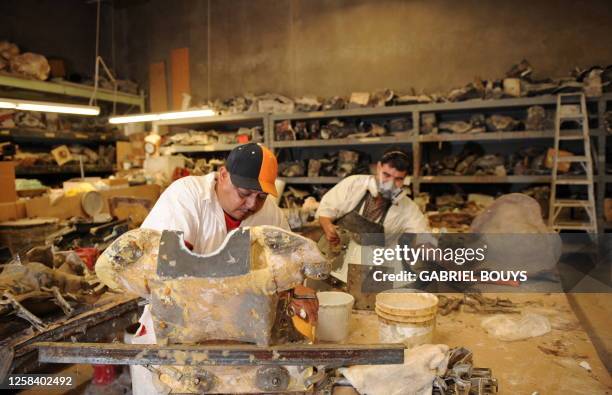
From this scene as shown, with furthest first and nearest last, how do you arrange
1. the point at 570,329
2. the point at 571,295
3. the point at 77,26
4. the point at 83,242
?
1. the point at 77,26
2. the point at 83,242
3. the point at 571,295
4. the point at 570,329

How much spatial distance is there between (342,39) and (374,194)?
14.6 ft

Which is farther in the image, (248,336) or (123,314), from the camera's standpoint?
(123,314)

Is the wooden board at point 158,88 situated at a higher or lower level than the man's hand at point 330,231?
higher

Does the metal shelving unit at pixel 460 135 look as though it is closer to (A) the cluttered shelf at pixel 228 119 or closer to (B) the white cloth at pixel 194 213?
(A) the cluttered shelf at pixel 228 119

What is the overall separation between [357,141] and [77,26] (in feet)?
20.9

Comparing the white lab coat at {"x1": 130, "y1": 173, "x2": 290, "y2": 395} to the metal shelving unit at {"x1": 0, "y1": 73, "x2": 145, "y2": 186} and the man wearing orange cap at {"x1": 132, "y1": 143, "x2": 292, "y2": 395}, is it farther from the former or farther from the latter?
the metal shelving unit at {"x1": 0, "y1": 73, "x2": 145, "y2": 186}

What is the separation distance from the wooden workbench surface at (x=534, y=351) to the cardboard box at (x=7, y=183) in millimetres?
4574

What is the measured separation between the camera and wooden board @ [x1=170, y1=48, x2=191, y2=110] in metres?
8.41

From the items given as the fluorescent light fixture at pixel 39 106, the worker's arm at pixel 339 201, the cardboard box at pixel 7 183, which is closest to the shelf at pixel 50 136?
the cardboard box at pixel 7 183

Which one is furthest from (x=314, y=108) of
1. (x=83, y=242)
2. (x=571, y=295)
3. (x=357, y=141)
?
(x=571, y=295)

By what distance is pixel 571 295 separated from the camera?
11.0ft

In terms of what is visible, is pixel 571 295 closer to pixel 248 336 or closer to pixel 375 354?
pixel 375 354

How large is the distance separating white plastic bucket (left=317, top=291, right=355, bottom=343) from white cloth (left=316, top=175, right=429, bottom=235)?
156 cm

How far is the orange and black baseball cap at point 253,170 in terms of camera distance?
1879 mm
